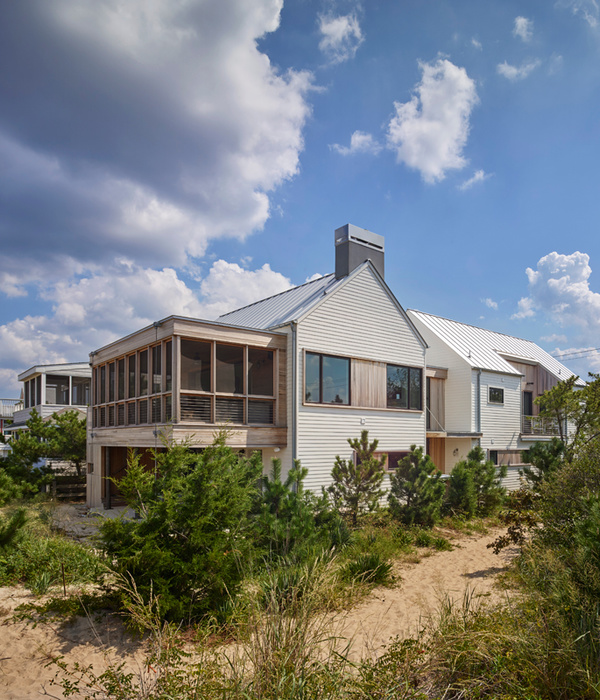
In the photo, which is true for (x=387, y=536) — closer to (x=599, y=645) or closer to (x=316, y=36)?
(x=599, y=645)

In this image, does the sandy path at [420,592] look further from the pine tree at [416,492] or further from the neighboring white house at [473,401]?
the neighboring white house at [473,401]

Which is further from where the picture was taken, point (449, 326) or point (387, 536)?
point (449, 326)

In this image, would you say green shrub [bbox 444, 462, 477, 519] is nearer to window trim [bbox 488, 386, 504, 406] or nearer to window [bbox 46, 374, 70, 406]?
window trim [bbox 488, 386, 504, 406]

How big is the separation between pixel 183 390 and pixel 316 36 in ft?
28.0

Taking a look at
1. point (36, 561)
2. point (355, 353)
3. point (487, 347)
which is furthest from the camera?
point (487, 347)

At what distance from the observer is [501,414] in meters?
22.0

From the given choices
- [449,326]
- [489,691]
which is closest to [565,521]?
[489,691]

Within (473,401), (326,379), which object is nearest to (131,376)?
(326,379)

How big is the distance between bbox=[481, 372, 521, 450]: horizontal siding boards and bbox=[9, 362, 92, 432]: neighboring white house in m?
20.0

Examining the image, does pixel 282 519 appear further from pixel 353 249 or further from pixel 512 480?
pixel 512 480

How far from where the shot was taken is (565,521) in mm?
7727

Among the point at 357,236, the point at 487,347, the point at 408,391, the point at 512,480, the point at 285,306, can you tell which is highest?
the point at 357,236

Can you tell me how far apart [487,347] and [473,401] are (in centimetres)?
448

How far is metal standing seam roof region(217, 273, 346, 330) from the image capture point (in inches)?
592
